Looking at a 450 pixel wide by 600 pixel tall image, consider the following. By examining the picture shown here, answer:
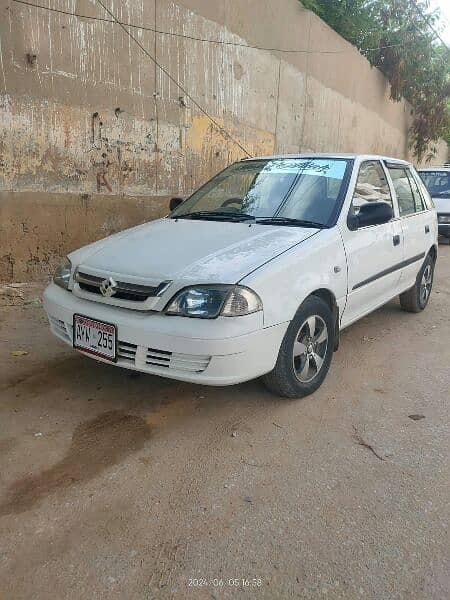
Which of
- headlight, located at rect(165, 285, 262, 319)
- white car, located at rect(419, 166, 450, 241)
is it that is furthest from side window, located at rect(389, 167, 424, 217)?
white car, located at rect(419, 166, 450, 241)

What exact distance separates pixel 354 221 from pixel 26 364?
8.72 feet

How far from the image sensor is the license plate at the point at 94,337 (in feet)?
9.59

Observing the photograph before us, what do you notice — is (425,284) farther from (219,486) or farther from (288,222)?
(219,486)

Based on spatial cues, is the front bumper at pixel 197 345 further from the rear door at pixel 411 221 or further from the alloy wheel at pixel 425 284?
the alloy wheel at pixel 425 284

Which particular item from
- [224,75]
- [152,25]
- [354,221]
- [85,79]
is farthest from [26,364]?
[224,75]

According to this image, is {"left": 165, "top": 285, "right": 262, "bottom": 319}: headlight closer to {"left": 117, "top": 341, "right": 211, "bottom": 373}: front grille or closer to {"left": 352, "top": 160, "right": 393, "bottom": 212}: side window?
{"left": 117, "top": 341, "right": 211, "bottom": 373}: front grille

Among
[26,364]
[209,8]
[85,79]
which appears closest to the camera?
[26,364]

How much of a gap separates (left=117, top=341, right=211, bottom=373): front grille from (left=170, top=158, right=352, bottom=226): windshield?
1.33 meters

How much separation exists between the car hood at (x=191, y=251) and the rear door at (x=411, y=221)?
1614 mm

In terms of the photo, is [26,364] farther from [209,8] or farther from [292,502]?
[209,8]

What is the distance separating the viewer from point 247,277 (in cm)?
281

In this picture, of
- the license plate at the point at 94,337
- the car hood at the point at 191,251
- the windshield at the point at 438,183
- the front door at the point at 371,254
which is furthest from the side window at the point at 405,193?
the windshield at the point at 438,183

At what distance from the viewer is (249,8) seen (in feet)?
29.1

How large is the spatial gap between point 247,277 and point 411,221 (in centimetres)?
261
